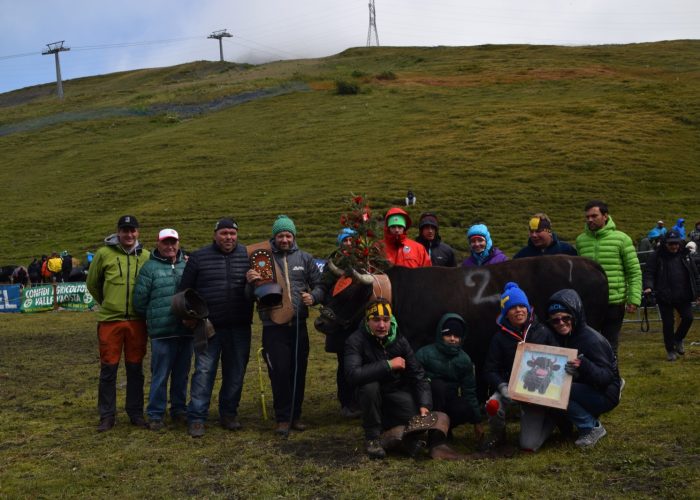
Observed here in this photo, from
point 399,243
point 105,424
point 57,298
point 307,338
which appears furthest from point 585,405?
point 57,298

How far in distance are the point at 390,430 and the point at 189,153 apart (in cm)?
4848

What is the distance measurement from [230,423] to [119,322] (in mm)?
1638

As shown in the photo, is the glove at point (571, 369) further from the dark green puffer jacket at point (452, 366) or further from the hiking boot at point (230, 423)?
the hiking boot at point (230, 423)

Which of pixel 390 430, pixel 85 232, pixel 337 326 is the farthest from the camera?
pixel 85 232

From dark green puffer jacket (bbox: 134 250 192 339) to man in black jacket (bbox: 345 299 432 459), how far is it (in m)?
2.19

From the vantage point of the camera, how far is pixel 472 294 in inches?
310

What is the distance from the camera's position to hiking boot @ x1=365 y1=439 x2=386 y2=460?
258 inches

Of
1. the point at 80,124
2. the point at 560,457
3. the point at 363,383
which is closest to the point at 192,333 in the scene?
the point at 363,383

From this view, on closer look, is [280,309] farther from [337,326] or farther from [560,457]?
[560,457]

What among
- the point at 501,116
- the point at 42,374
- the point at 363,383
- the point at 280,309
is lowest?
the point at 42,374

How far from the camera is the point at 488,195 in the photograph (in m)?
37.9

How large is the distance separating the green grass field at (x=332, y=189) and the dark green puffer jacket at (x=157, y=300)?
3.68 ft

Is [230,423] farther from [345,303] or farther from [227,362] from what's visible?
[345,303]

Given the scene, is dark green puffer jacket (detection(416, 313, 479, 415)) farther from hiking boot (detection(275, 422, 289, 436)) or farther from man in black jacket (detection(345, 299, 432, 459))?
hiking boot (detection(275, 422, 289, 436))
